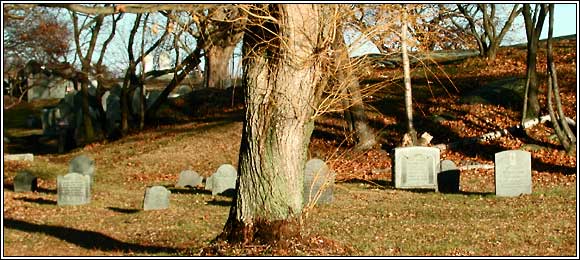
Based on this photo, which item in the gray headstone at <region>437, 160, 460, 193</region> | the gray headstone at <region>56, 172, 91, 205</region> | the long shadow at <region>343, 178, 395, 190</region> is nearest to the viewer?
the gray headstone at <region>56, 172, 91, 205</region>

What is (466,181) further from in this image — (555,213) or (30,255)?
(30,255)

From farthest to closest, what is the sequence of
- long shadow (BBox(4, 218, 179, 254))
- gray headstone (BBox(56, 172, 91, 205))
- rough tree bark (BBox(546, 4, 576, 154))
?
rough tree bark (BBox(546, 4, 576, 154)) → gray headstone (BBox(56, 172, 91, 205)) → long shadow (BBox(4, 218, 179, 254))

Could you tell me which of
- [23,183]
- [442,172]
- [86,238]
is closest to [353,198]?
[442,172]

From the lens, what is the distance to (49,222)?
16453 millimetres

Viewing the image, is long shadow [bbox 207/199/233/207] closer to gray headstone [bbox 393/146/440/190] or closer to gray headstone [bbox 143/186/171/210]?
gray headstone [bbox 143/186/171/210]

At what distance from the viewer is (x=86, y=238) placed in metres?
14.1

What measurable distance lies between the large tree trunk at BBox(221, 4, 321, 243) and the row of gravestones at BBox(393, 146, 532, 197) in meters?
8.28

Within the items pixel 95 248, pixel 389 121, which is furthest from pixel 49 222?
pixel 389 121

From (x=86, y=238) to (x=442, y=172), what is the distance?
8461 millimetres

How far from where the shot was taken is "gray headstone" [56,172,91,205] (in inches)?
739

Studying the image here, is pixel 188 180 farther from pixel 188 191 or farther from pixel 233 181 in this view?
pixel 233 181

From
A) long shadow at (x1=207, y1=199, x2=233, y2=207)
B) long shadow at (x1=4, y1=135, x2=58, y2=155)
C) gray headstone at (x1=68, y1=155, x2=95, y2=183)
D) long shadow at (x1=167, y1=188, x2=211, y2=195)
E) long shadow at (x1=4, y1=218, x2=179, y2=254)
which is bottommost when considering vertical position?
long shadow at (x1=4, y1=218, x2=179, y2=254)

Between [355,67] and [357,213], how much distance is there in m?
5.54

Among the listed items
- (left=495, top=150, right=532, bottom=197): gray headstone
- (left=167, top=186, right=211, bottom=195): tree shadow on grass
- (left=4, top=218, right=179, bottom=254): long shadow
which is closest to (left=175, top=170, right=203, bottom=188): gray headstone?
(left=167, top=186, right=211, bottom=195): tree shadow on grass
